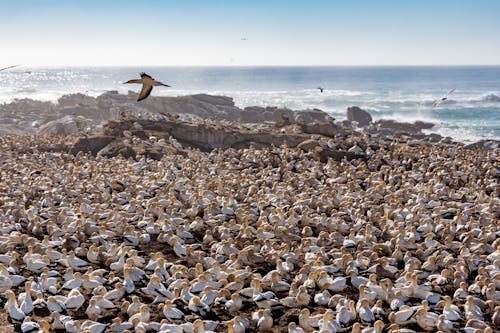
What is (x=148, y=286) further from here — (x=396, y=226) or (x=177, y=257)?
(x=396, y=226)

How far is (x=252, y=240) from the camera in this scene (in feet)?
45.3

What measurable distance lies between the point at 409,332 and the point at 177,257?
18.9 ft

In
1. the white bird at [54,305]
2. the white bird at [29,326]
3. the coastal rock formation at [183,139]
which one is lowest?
the white bird at [29,326]

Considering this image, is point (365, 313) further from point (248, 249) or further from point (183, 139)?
point (183, 139)

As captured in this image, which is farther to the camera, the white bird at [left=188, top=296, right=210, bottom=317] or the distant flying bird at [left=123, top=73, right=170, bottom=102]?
the distant flying bird at [left=123, top=73, right=170, bottom=102]

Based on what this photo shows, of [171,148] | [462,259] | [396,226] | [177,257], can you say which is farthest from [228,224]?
[171,148]

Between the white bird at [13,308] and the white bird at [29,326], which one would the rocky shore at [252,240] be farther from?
the white bird at [29,326]

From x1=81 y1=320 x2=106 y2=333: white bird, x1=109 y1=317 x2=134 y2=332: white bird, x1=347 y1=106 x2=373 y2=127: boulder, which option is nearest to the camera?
x1=81 y1=320 x2=106 y2=333: white bird

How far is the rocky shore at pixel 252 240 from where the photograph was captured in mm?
10000

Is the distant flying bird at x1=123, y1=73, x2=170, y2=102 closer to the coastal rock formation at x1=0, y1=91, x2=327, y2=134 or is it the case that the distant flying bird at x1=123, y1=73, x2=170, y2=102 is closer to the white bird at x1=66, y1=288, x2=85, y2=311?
the white bird at x1=66, y1=288, x2=85, y2=311

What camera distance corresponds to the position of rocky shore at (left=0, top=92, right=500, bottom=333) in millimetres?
10000

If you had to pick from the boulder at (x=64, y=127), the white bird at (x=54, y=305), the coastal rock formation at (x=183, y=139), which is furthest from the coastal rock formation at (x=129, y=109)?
the white bird at (x=54, y=305)

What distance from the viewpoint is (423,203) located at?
669 inches

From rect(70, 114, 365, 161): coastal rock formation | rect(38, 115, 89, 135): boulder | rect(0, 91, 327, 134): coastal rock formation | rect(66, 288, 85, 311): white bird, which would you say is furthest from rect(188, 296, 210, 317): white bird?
rect(0, 91, 327, 134): coastal rock formation
